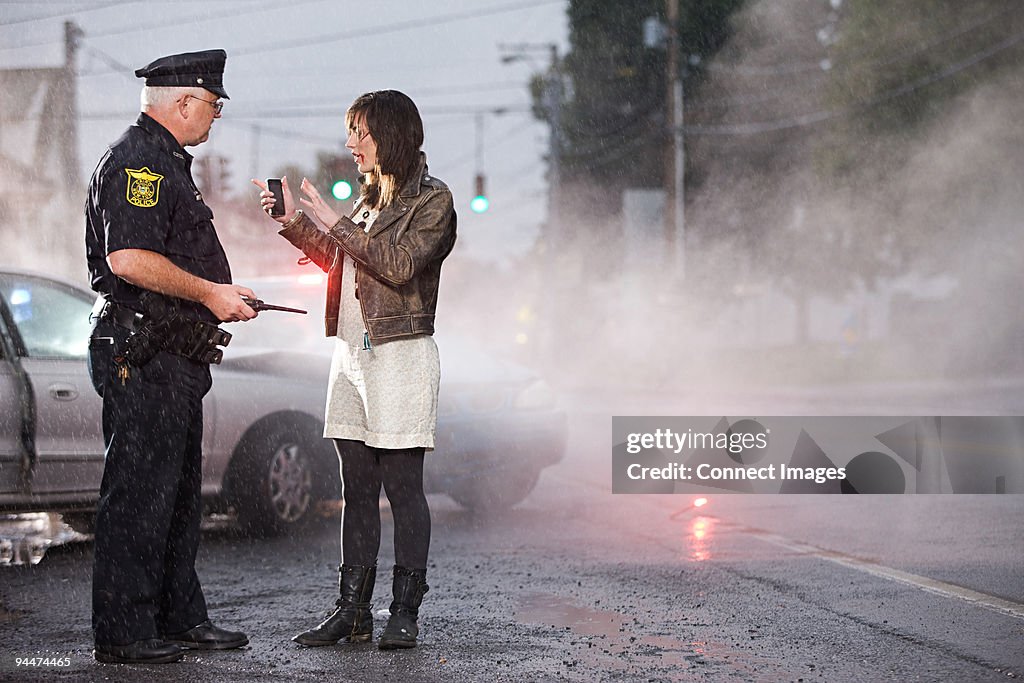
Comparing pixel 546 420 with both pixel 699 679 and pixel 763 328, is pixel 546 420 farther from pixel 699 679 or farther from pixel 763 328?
pixel 763 328

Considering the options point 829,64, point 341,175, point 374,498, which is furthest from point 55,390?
point 829,64

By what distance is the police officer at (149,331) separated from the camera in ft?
14.3

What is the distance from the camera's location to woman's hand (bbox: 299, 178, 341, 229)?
14.9ft

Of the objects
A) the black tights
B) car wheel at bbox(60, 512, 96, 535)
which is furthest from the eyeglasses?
car wheel at bbox(60, 512, 96, 535)

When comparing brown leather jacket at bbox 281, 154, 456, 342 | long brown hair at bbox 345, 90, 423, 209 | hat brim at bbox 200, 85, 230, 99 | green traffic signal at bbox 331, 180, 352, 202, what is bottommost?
brown leather jacket at bbox 281, 154, 456, 342

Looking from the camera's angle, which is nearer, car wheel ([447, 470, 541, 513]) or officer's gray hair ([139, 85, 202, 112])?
officer's gray hair ([139, 85, 202, 112])

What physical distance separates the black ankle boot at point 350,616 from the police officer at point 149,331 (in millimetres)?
284

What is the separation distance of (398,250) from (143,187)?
82 centimetres

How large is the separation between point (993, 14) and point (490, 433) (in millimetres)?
21065

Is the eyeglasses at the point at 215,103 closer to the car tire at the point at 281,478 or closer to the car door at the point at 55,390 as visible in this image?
the car door at the point at 55,390

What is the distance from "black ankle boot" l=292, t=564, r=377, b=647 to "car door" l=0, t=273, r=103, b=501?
7.43 feet

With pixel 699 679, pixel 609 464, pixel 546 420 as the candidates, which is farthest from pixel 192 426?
pixel 609 464

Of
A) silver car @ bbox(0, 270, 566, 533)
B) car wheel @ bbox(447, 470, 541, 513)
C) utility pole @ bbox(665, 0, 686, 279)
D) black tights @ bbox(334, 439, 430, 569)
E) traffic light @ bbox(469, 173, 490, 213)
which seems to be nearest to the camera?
black tights @ bbox(334, 439, 430, 569)

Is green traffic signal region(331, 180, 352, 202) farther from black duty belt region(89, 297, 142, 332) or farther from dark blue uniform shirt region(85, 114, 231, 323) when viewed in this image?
black duty belt region(89, 297, 142, 332)
